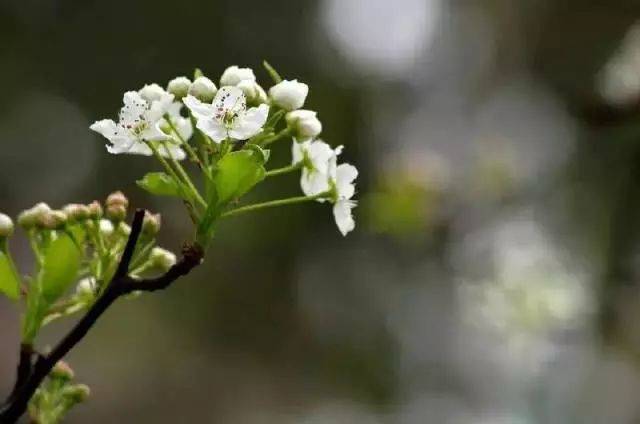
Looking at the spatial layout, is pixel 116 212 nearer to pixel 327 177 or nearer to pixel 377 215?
pixel 327 177

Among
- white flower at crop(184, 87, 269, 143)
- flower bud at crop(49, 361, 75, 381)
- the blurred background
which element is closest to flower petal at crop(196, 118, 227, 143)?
white flower at crop(184, 87, 269, 143)

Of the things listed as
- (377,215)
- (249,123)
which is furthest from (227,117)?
(377,215)

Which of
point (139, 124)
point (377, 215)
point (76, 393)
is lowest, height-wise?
point (377, 215)

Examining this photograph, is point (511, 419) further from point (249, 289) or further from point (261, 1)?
point (261, 1)

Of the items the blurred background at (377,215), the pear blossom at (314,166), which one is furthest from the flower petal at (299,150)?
the blurred background at (377,215)

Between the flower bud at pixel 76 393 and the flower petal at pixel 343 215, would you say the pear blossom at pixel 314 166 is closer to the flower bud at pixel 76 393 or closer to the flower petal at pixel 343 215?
A: the flower petal at pixel 343 215

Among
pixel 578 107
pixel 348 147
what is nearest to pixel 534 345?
pixel 578 107
